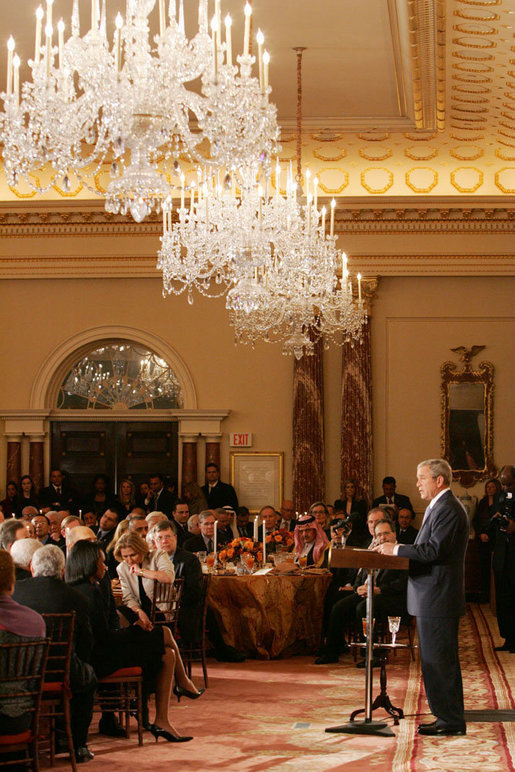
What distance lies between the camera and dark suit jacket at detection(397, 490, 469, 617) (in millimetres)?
6672

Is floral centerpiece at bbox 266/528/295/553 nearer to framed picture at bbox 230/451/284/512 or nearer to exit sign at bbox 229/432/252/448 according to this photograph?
framed picture at bbox 230/451/284/512

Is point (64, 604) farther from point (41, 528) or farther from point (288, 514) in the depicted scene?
point (288, 514)

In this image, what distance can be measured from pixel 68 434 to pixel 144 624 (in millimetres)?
10031

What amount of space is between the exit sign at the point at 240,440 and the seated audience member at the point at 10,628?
10.9 m

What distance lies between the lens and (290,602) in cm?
1027

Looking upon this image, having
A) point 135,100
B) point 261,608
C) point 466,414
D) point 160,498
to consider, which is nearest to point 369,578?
point 135,100

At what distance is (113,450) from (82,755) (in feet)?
34.9

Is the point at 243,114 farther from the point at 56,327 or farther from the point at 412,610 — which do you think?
the point at 56,327

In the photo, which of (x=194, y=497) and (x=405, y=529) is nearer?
(x=405, y=529)

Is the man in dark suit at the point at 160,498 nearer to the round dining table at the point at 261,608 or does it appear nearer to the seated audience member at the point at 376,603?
the round dining table at the point at 261,608

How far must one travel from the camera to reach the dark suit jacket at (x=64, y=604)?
20.5 feet

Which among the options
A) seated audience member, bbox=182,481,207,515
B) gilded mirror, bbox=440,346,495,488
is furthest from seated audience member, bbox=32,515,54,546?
gilded mirror, bbox=440,346,495,488

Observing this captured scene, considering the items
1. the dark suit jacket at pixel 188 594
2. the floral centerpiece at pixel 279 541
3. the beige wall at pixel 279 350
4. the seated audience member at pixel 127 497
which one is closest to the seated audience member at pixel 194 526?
the floral centerpiece at pixel 279 541

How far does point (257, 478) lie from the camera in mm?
16406
